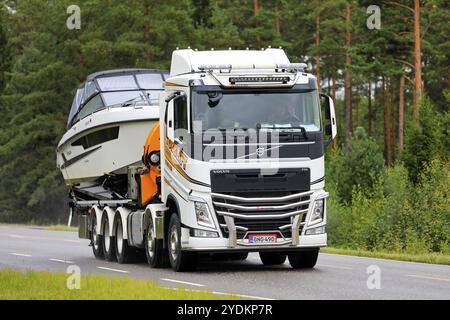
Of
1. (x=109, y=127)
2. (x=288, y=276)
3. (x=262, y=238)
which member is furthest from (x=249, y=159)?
Answer: (x=109, y=127)

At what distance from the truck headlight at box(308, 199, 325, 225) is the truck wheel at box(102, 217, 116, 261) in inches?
260

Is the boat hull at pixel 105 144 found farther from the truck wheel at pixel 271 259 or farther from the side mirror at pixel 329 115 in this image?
the side mirror at pixel 329 115

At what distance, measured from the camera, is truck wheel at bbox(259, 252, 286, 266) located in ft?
74.6

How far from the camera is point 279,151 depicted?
1936 cm

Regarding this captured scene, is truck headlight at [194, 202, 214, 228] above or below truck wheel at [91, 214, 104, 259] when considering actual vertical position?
above

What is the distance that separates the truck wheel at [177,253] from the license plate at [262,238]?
52.4 inches

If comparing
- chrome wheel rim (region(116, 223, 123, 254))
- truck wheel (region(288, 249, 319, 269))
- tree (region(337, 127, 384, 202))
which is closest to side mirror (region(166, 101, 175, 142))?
truck wheel (region(288, 249, 319, 269))

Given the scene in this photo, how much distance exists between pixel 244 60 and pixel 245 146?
75.8 inches

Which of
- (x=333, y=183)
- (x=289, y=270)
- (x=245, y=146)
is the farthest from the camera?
(x=333, y=183)

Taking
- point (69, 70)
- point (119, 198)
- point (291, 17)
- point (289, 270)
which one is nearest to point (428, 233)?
point (119, 198)

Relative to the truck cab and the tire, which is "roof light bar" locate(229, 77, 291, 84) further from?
the tire

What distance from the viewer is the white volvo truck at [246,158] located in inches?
757

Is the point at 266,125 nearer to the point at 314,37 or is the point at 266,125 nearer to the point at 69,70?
the point at 69,70

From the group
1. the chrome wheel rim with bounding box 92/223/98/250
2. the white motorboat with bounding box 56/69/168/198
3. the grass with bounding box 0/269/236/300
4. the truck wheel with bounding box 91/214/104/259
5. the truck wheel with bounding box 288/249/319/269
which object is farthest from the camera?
the chrome wheel rim with bounding box 92/223/98/250
